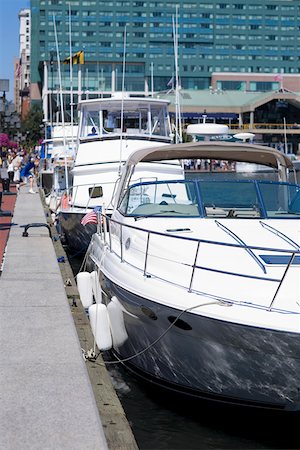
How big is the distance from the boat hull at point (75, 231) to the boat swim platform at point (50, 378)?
529 cm

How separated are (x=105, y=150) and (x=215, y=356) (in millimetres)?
12990

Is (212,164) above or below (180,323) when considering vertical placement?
above

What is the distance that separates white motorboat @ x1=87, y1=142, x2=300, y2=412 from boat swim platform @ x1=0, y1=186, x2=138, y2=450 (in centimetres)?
68

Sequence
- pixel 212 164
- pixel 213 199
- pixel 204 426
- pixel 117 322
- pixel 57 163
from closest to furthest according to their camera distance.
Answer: pixel 204 426, pixel 117 322, pixel 213 199, pixel 212 164, pixel 57 163

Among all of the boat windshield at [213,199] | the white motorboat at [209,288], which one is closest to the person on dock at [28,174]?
the boat windshield at [213,199]

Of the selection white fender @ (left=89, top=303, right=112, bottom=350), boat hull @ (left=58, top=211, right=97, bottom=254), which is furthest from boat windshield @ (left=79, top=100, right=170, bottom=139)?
white fender @ (left=89, top=303, right=112, bottom=350)

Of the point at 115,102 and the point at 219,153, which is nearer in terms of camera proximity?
the point at 219,153

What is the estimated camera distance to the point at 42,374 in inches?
255

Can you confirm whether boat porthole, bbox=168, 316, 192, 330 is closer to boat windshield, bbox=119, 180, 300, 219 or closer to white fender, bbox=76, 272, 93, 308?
boat windshield, bbox=119, 180, 300, 219

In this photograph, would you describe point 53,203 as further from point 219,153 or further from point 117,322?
point 117,322

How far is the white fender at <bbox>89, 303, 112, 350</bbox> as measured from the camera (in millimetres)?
8398

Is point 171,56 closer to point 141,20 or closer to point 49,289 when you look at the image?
point 141,20

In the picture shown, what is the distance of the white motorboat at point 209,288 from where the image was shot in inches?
253

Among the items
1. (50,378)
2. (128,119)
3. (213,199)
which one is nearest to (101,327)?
(50,378)
